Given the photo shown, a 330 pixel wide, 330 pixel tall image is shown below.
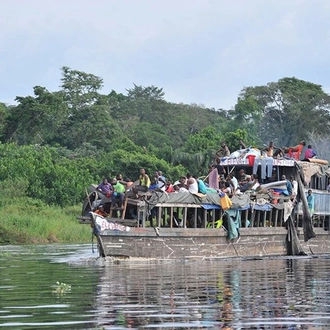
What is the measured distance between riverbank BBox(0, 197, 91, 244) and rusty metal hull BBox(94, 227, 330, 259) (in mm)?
12803

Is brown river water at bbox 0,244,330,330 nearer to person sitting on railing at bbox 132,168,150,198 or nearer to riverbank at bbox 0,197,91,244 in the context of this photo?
person sitting on railing at bbox 132,168,150,198

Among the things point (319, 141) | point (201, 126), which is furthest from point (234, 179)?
point (201, 126)

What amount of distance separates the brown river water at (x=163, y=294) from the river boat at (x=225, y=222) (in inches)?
24.6

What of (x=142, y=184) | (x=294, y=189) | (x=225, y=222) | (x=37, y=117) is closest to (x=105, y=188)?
(x=142, y=184)

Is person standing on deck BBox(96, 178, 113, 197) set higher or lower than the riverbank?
higher

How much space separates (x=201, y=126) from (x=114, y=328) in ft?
244

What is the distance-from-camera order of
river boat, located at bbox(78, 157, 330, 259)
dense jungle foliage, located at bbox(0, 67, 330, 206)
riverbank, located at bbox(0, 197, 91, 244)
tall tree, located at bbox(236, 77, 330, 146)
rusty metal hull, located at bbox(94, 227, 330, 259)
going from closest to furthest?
rusty metal hull, located at bbox(94, 227, 330, 259) < river boat, located at bbox(78, 157, 330, 259) < riverbank, located at bbox(0, 197, 91, 244) < dense jungle foliage, located at bbox(0, 67, 330, 206) < tall tree, located at bbox(236, 77, 330, 146)

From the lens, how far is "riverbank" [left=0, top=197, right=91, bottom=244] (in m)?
40.9

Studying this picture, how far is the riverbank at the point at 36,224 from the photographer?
40.9m

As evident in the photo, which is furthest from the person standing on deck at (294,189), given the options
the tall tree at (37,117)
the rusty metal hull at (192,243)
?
the tall tree at (37,117)

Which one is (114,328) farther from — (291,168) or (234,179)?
(291,168)

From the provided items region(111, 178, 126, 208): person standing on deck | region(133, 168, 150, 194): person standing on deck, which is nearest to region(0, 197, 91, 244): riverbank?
region(111, 178, 126, 208): person standing on deck

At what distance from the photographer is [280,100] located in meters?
82.4

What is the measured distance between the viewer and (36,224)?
4212cm
